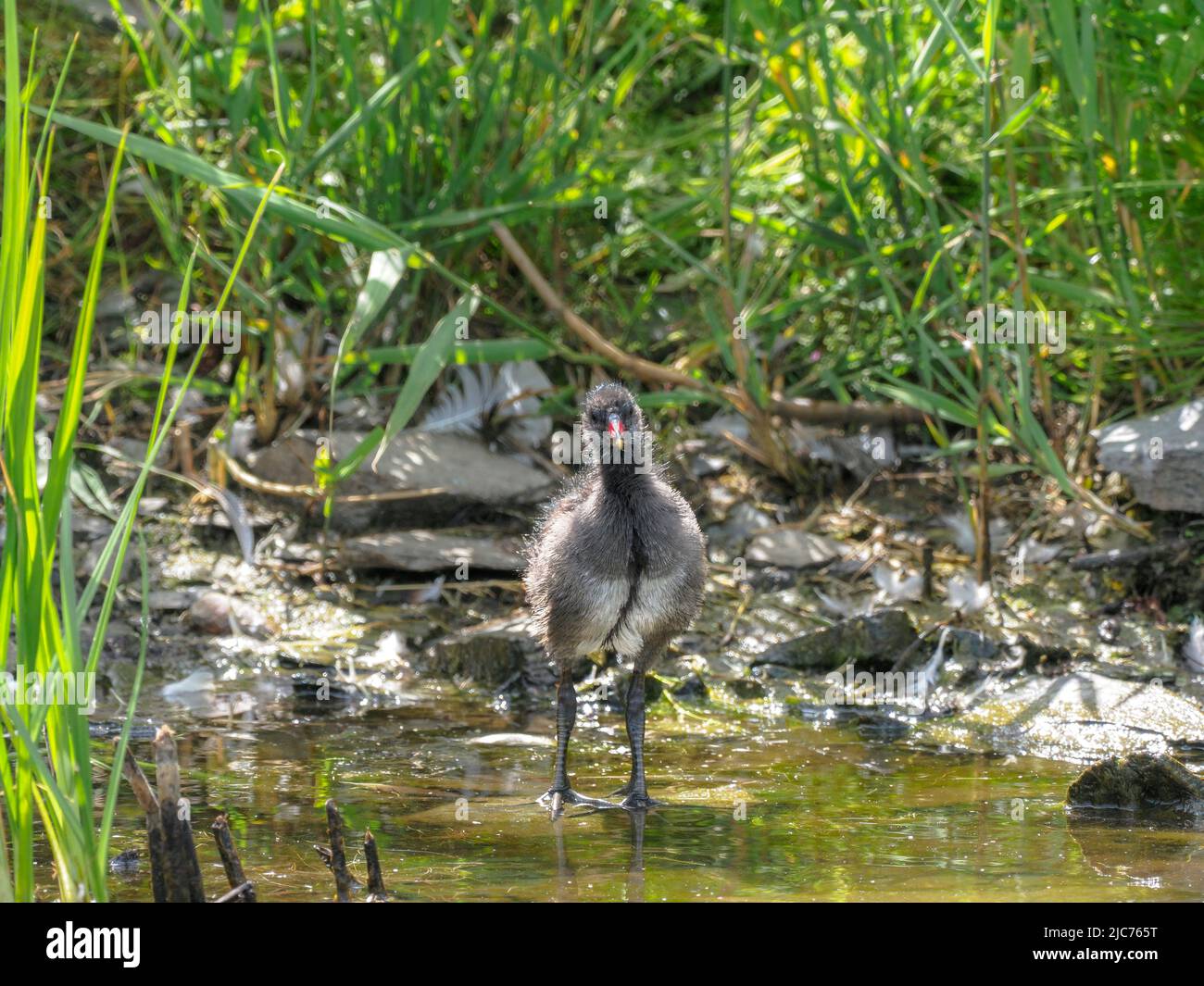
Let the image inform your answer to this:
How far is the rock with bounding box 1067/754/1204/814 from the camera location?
4.24 metres

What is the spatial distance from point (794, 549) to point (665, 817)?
252 centimetres

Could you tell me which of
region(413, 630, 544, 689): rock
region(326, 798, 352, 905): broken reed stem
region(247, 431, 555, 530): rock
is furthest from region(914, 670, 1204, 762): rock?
region(326, 798, 352, 905): broken reed stem

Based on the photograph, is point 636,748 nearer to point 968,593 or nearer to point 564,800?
point 564,800

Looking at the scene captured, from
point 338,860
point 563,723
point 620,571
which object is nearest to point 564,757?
point 563,723

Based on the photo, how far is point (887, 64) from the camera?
18.0 ft

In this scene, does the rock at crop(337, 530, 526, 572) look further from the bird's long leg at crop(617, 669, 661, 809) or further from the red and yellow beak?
the red and yellow beak

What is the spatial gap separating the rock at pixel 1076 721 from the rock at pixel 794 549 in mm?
1385

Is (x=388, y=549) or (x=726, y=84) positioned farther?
(x=388, y=549)

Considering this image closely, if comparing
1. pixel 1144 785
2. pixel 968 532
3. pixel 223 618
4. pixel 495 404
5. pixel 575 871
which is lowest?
pixel 575 871

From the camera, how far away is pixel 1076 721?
5.15 m

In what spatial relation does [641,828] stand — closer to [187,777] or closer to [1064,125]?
[187,777]

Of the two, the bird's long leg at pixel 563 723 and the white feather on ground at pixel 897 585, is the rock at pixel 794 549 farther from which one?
the bird's long leg at pixel 563 723

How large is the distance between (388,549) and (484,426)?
39.0 inches
